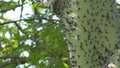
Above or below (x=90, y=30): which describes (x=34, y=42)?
above

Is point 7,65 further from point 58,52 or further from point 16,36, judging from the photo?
point 58,52

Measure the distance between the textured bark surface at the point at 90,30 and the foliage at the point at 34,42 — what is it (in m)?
1.88

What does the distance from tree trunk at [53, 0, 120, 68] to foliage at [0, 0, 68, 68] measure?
73.8 inches

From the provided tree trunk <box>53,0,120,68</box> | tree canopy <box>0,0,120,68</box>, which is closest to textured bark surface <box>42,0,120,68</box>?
tree trunk <box>53,0,120,68</box>

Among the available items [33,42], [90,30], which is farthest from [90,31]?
[33,42]

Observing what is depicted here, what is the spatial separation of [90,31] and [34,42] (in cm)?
244

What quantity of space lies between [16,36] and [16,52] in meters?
0.22

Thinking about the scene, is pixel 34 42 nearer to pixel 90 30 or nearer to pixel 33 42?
pixel 33 42

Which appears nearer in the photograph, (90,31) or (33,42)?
(90,31)

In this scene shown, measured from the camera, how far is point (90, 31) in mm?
1952

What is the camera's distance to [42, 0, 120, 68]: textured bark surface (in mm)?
1911

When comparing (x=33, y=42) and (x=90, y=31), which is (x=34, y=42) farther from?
(x=90, y=31)

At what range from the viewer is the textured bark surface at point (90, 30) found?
75.2 inches

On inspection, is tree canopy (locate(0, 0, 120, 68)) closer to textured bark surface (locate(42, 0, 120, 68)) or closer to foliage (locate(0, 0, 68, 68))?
foliage (locate(0, 0, 68, 68))
